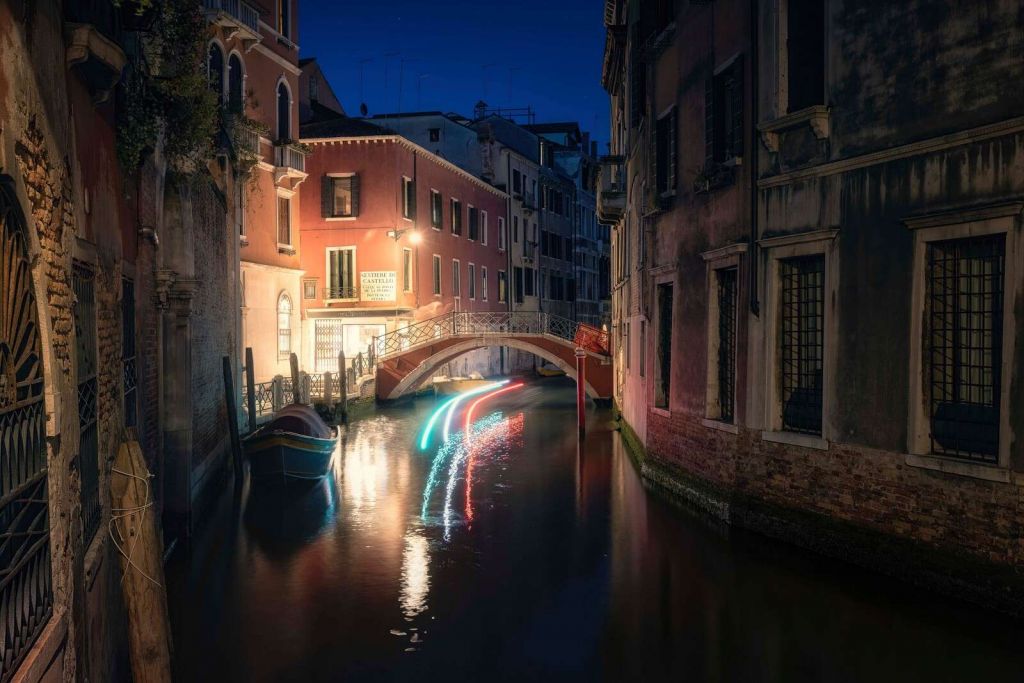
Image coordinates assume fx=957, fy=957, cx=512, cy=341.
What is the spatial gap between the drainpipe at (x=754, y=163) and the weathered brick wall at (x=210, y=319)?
7.04 m

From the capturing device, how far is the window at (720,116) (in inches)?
456

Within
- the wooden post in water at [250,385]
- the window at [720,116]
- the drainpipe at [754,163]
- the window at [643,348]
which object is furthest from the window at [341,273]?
the drainpipe at [754,163]

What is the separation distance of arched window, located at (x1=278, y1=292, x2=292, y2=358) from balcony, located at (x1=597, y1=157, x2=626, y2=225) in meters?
9.18

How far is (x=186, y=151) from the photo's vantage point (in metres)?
10.8

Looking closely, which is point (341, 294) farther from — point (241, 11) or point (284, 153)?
point (241, 11)

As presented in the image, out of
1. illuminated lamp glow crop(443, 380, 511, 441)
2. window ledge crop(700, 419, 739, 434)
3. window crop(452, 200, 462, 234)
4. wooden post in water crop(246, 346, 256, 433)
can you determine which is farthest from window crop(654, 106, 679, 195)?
window crop(452, 200, 462, 234)

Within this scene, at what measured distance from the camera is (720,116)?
12.0 m

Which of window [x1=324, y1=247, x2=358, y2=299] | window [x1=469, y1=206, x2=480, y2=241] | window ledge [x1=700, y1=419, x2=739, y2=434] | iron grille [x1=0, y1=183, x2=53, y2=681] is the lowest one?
window ledge [x1=700, y1=419, x2=739, y2=434]

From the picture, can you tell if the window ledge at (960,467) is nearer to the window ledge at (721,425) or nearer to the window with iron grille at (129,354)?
the window ledge at (721,425)

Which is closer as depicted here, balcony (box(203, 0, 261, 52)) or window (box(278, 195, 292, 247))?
balcony (box(203, 0, 261, 52))

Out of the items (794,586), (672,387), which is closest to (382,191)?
(672,387)

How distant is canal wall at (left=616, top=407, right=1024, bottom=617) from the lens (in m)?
7.68

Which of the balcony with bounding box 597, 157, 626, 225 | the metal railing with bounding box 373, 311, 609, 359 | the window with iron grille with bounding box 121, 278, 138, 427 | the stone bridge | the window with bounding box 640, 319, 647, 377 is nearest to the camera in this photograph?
the window with iron grille with bounding box 121, 278, 138, 427

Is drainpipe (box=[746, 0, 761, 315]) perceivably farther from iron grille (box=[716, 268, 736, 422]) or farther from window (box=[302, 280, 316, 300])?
window (box=[302, 280, 316, 300])
